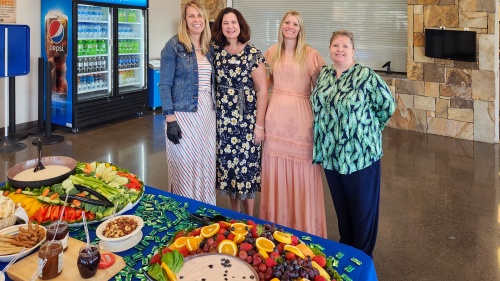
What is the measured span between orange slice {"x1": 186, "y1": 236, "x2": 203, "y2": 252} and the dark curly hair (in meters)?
1.73

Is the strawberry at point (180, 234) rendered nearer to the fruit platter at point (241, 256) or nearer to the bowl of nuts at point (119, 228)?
the fruit platter at point (241, 256)

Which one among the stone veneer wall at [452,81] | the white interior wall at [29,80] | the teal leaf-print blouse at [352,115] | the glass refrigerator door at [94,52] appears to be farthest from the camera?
the glass refrigerator door at [94,52]

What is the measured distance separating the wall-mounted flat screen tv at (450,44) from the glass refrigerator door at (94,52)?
16.1ft

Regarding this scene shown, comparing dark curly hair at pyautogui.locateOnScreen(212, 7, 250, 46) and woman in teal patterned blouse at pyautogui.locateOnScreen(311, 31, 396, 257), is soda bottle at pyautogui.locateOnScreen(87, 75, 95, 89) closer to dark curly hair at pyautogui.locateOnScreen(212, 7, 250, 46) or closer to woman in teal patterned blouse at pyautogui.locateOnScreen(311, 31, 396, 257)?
dark curly hair at pyautogui.locateOnScreen(212, 7, 250, 46)

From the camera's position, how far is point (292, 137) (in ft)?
9.34

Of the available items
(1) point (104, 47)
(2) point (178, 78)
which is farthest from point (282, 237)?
(1) point (104, 47)

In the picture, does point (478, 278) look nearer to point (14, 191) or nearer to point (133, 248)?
point (133, 248)

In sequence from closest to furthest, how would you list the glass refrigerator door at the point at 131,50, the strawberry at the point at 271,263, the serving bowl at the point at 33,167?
the strawberry at the point at 271,263, the serving bowl at the point at 33,167, the glass refrigerator door at the point at 131,50

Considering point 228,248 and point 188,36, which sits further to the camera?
point 188,36

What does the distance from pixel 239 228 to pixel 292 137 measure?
51.5 inches

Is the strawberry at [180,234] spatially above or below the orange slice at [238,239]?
below

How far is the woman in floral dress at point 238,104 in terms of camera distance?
2.90 metres

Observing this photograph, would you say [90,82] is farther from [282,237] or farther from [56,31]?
[282,237]

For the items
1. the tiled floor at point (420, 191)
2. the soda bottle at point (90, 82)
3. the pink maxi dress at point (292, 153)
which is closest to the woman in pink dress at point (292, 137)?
the pink maxi dress at point (292, 153)
